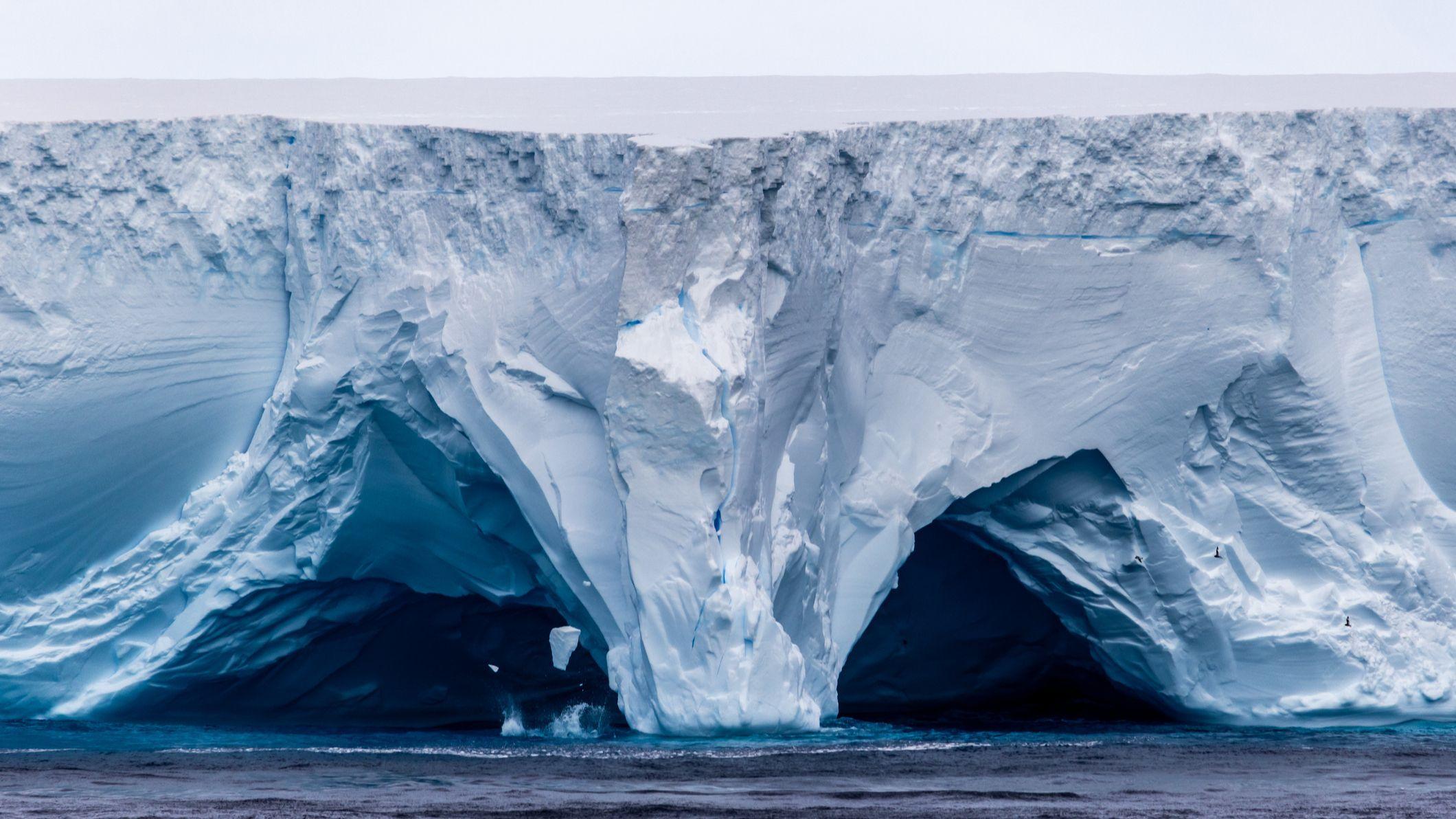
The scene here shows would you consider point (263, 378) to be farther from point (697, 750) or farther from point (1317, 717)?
point (1317, 717)

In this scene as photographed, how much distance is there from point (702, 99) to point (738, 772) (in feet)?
16.4

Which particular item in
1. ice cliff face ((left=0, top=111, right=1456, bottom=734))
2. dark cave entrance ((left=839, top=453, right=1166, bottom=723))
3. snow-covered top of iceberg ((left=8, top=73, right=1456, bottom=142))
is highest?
snow-covered top of iceberg ((left=8, top=73, right=1456, bottom=142))

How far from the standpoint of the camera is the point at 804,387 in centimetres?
981

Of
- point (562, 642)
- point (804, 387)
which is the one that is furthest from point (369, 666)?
point (804, 387)

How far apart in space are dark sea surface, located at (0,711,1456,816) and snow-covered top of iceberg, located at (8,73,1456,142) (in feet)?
10.4

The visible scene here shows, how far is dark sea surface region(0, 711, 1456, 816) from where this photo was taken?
7219 mm

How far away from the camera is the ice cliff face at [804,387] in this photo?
9.84 metres

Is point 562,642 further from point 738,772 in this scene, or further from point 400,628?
point 738,772

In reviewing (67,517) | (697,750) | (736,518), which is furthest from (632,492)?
(67,517)

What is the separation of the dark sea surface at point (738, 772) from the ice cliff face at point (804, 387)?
0.57 metres

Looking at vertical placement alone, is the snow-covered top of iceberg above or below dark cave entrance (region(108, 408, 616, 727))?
above

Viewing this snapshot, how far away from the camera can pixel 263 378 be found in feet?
35.0

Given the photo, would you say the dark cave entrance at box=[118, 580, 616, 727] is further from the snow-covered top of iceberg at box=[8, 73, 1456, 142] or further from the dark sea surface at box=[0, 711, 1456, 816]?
the snow-covered top of iceberg at box=[8, 73, 1456, 142]

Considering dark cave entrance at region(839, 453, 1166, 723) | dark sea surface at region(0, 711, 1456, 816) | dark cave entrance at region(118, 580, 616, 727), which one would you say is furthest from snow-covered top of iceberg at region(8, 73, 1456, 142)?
dark sea surface at region(0, 711, 1456, 816)
